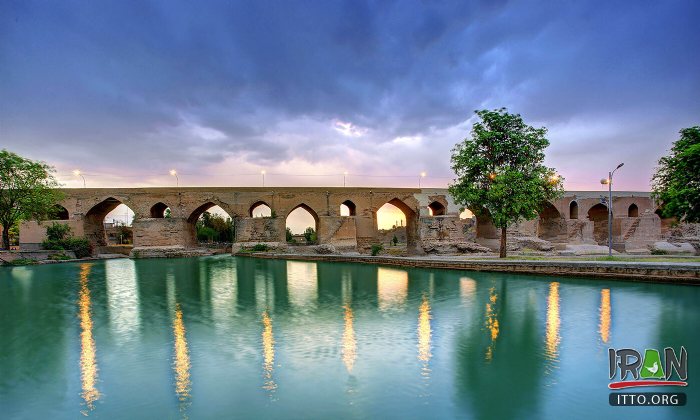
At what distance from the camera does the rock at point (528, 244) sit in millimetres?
21781

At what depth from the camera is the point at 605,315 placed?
8305mm

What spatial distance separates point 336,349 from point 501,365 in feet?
8.34

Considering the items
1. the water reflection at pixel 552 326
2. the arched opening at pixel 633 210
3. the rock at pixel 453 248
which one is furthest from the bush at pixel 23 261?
the arched opening at pixel 633 210

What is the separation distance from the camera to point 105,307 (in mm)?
9859

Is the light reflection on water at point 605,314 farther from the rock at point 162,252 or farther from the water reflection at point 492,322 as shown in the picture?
the rock at point 162,252

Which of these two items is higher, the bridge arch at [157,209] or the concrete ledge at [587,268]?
the bridge arch at [157,209]

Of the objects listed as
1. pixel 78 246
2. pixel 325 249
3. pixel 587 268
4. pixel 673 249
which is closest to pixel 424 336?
pixel 587 268

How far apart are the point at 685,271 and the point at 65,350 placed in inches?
611

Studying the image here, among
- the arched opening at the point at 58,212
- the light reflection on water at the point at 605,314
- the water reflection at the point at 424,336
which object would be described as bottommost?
the light reflection on water at the point at 605,314

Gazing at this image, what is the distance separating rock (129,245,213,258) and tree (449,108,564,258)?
19.4m

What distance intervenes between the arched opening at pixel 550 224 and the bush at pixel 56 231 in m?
33.5

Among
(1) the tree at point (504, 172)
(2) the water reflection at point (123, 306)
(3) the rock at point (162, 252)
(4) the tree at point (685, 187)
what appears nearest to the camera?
(2) the water reflection at point (123, 306)

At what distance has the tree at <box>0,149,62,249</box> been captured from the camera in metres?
21.4

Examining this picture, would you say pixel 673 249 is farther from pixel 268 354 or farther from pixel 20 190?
pixel 20 190
